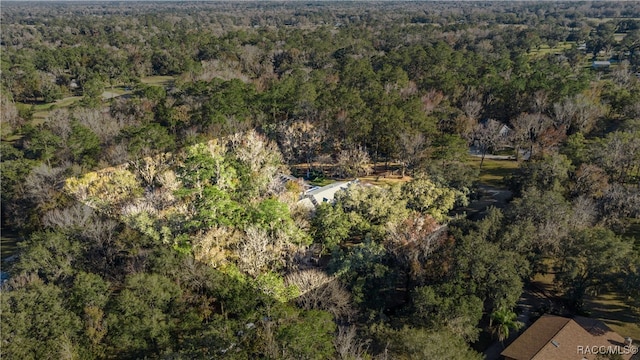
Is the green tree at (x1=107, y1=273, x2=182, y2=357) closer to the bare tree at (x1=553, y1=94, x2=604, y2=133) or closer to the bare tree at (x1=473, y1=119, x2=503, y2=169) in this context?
the bare tree at (x1=473, y1=119, x2=503, y2=169)

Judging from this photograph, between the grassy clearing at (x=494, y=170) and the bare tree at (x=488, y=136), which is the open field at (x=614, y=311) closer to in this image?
the grassy clearing at (x=494, y=170)

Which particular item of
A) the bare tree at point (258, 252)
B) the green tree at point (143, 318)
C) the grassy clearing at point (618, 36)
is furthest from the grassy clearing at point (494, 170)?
the grassy clearing at point (618, 36)

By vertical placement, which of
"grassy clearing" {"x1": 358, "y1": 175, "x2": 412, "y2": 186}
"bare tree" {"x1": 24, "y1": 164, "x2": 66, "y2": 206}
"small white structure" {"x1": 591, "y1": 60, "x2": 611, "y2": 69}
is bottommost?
"grassy clearing" {"x1": 358, "y1": 175, "x2": 412, "y2": 186}

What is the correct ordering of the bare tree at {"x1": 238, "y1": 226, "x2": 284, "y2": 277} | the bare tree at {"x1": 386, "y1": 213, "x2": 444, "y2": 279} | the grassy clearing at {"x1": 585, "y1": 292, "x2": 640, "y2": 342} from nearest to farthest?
the grassy clearing at {"x1": 585, "y1": 292, "x2": 640, "y2": 342} → the bare tree at {"x1": 238, "y1": 226, "x2": 284, "y2": 277} → the bare tree at {"x1": 386, "y1": 213, "x2": 444, "y2": 279}

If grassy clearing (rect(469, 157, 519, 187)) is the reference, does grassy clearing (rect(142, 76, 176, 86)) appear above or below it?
above

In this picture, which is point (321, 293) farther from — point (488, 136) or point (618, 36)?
point (618, 36)

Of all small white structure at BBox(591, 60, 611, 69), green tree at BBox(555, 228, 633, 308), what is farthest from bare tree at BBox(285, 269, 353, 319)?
small white structure at BBox(591, 60, 611, 69)

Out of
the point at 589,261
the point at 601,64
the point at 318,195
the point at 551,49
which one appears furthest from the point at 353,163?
the point at 551,49
